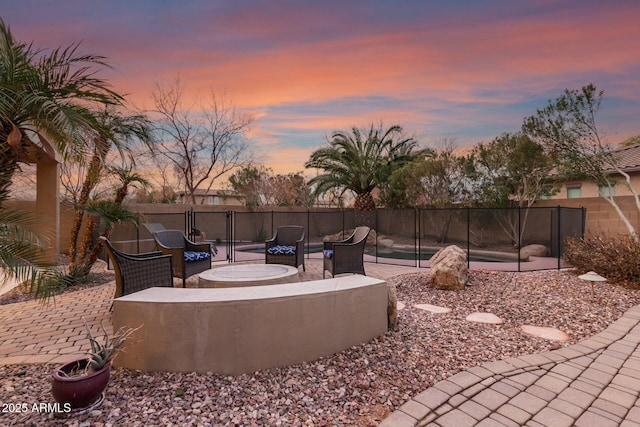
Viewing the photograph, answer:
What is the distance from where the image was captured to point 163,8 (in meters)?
5.82

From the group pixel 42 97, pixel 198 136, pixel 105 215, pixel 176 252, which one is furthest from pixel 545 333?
pixel 198 136

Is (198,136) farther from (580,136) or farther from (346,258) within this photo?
(580,136)

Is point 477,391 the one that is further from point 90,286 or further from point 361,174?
point 361,174

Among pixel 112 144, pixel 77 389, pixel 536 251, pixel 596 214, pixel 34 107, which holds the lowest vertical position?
pixel 536 251

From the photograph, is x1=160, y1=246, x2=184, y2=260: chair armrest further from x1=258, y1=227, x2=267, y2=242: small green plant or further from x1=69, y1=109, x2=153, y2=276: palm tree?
x1=258, y1=227, x2=267, y2=242: small green plant

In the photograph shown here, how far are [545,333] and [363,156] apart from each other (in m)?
11.0

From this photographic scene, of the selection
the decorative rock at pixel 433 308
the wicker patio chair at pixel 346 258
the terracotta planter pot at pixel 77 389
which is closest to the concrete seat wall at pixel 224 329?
the terracotta planter pot at pixel 77 389

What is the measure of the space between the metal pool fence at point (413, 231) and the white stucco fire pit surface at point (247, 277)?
12.2 ft

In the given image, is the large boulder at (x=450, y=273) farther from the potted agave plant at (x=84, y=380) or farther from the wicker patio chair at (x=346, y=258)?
the potted agave plant at (x=84, y=380)

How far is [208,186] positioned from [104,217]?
11.6 meters

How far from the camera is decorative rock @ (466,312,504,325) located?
382cm

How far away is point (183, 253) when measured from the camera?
4.97m

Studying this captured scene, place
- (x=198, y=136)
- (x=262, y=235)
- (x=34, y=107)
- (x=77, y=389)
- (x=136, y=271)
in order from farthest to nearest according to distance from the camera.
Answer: (x=198, y=136), (x=262, y=235), (x=136, y=271), (x=34, y=107), (x=77, y=389)

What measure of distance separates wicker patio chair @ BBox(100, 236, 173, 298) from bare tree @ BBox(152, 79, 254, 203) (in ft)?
39.1
